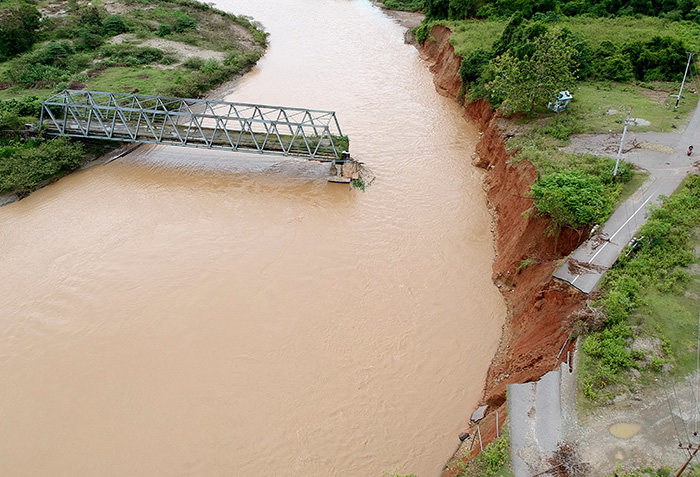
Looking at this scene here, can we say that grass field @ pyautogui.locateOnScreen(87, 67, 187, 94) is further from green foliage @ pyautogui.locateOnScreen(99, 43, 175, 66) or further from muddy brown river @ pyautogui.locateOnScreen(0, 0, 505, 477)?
muddy brown river @ pyautogui.locateOnScreen(0, 0, 505, 477)

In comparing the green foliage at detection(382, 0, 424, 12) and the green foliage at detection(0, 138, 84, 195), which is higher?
the green foliage at detection(382, 0, 424, 12)

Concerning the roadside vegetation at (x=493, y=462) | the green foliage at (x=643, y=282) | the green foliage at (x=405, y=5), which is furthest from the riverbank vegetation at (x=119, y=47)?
the roadside vegetation at (x=493, y=462)

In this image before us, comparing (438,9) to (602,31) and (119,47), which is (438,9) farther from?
(119,47)

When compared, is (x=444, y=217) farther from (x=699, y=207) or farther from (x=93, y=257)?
(x=93, y=257)

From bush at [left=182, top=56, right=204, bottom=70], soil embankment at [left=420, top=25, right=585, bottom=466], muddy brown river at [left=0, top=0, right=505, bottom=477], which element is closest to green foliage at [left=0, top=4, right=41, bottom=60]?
bush at [left=182, top=56, right=204, bottom=70]

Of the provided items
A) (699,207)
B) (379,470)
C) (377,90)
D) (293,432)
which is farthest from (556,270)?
(377,90)

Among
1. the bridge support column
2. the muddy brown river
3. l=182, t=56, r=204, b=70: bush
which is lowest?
the muddy brown river
